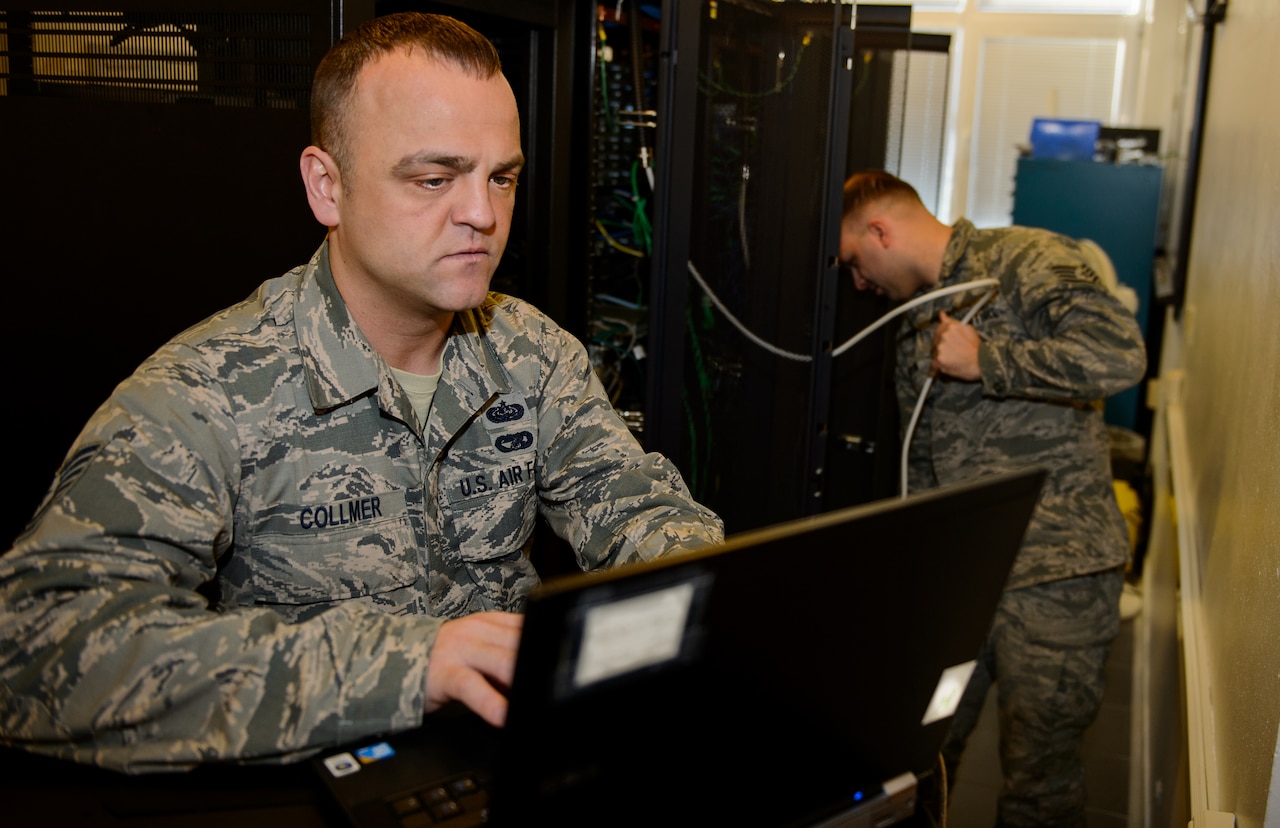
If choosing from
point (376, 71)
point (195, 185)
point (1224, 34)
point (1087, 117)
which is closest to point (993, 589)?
point (376, 71)

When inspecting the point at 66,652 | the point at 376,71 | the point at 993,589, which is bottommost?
the point at 66,652

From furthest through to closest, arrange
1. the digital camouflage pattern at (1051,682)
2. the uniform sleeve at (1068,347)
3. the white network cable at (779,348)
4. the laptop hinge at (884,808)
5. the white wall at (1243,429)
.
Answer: the digital camouflage pattern at (1051,682)
the uniform sleeve at (1068,347)
the white network cable at (779,348)
the white wall at (1243,429)
the laptop hinge at (884,808)

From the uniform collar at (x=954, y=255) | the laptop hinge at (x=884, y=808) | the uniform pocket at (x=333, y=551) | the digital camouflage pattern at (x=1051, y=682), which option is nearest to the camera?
the laptop hinge at (x=884, y=808)

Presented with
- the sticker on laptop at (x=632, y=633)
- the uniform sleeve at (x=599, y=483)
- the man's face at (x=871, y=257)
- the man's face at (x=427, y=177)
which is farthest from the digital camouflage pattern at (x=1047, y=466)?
the sticker on laptop at (x=632, y=633)

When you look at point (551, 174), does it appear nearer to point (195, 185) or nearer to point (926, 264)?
point (195, 185)

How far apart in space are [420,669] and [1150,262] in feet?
14.4

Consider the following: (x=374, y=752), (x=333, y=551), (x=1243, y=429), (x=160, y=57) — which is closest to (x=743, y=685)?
(x=374, y=752)

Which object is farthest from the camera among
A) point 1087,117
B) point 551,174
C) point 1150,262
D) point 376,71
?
point 1087,117

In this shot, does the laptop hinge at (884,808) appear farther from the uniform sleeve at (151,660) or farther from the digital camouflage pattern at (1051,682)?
the digital camouflage pattern at (1051,682)

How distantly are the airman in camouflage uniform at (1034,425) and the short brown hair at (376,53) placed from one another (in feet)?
4.42

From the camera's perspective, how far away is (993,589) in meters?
0.77

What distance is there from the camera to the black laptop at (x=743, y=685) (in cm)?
52

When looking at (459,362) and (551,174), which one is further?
(551,174)

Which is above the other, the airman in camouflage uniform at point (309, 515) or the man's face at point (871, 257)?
the man's face at point (871, 257)
